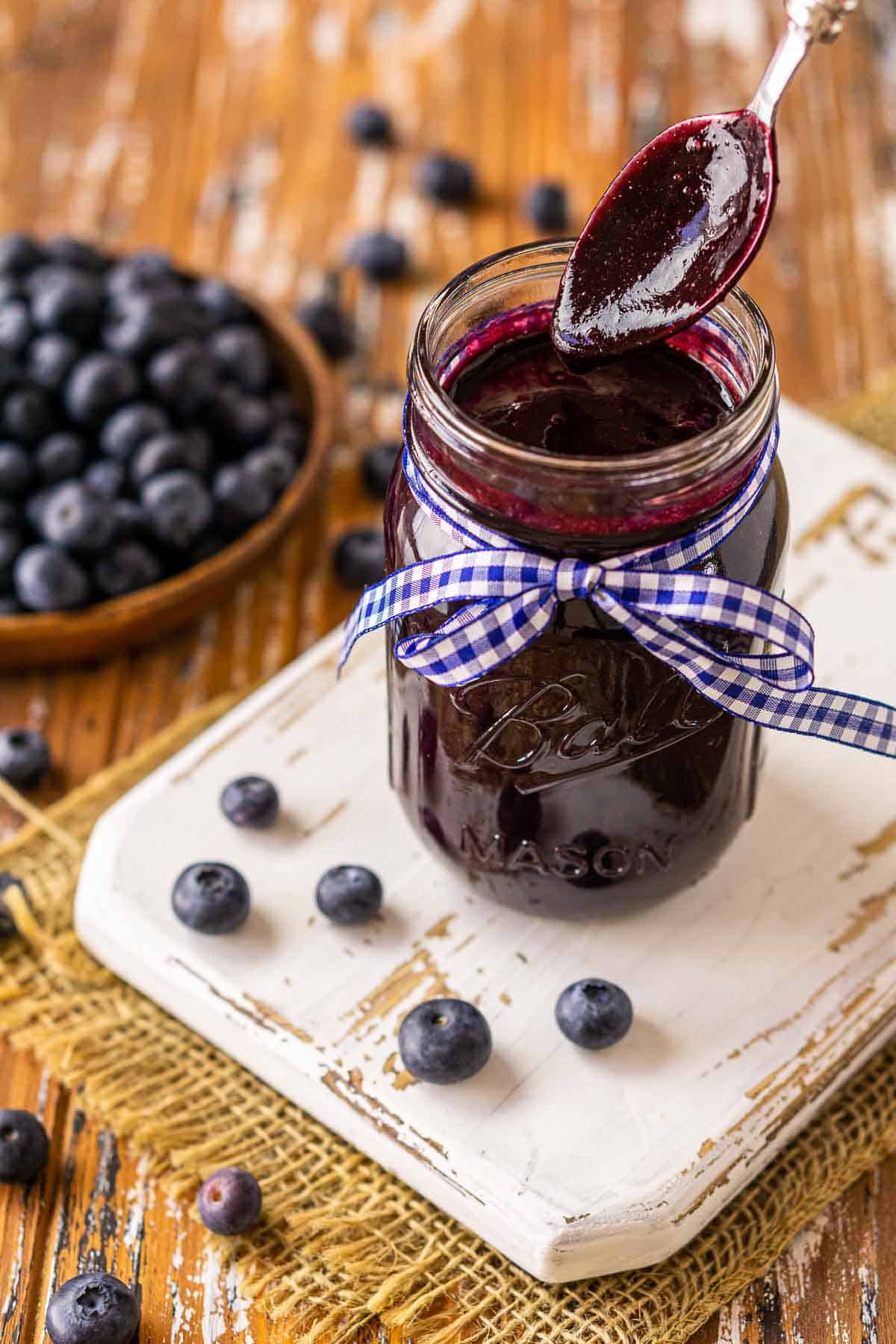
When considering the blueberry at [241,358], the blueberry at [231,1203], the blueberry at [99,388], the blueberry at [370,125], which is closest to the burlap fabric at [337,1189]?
the blueberry at [231,1203]

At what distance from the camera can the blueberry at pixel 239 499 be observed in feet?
5.80

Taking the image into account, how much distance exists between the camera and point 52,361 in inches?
71.9

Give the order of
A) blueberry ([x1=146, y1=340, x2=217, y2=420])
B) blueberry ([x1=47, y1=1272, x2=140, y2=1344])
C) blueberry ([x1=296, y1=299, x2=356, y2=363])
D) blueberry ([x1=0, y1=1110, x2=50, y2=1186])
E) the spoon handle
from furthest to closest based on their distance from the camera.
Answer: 1. blueberry ([x1=296, y1=299, x2=356, y2=363])
2. blueberry ([x1=146, y1=340, x2=217, y2=420])
3. blueberry ([x1=0, y1=1110, x2=50, y2=1186])
4. blueberry ([x1=47, y1=1272, x2=140, y2=1344])
5. the spoon handle

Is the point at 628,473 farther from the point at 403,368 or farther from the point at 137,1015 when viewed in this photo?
Answer: the point at 403,368

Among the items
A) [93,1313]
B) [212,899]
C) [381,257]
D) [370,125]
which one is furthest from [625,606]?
[370,125]

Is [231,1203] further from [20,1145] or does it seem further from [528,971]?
[528,971]

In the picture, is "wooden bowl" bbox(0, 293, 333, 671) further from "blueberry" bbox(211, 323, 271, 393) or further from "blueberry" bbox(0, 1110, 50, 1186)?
"blueberry" bbox(0, 1110, 50, 1186)

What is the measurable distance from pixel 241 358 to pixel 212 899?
83 cm

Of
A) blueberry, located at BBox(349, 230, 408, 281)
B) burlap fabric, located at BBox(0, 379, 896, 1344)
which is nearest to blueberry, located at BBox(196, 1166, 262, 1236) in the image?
burlap fabric, located at BBox(0, 379, 896, 1344)

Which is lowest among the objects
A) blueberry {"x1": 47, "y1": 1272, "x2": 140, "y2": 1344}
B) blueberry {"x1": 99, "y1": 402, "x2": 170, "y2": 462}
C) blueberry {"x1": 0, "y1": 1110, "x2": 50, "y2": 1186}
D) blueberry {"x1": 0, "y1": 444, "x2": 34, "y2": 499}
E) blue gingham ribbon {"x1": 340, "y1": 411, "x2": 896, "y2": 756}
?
blueberry {"x1": 47, "y1": 1272, "x2": 140, "y2": 1344}

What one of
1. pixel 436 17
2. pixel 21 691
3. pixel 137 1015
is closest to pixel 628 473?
pixel 137 1015

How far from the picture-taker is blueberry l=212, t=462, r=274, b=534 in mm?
1767

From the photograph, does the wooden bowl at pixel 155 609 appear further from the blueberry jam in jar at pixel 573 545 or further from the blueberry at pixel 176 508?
the blueberry jam in jar at pixel 573 545

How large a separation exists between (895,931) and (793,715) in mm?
300
